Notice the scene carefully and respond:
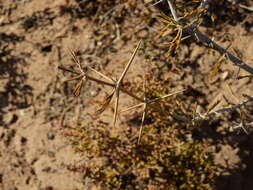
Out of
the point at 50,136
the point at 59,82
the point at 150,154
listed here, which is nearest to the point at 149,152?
the point at 150,154

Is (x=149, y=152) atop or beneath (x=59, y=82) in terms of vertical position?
beneath

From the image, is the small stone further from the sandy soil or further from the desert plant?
the desert plant

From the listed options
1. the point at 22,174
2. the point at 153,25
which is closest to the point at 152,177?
the point at 22,174

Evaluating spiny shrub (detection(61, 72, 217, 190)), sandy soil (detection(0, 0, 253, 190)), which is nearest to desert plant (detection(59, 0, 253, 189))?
spiny shrub (detection(61, 72, 217, 190))

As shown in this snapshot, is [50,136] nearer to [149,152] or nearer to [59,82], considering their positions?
[59,82]

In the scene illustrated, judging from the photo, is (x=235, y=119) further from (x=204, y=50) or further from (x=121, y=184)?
(x=121, y=184)

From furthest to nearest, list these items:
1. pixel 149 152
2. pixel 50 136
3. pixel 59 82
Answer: pixel 59 82 < pixel 50 136 < pixel 149 152
